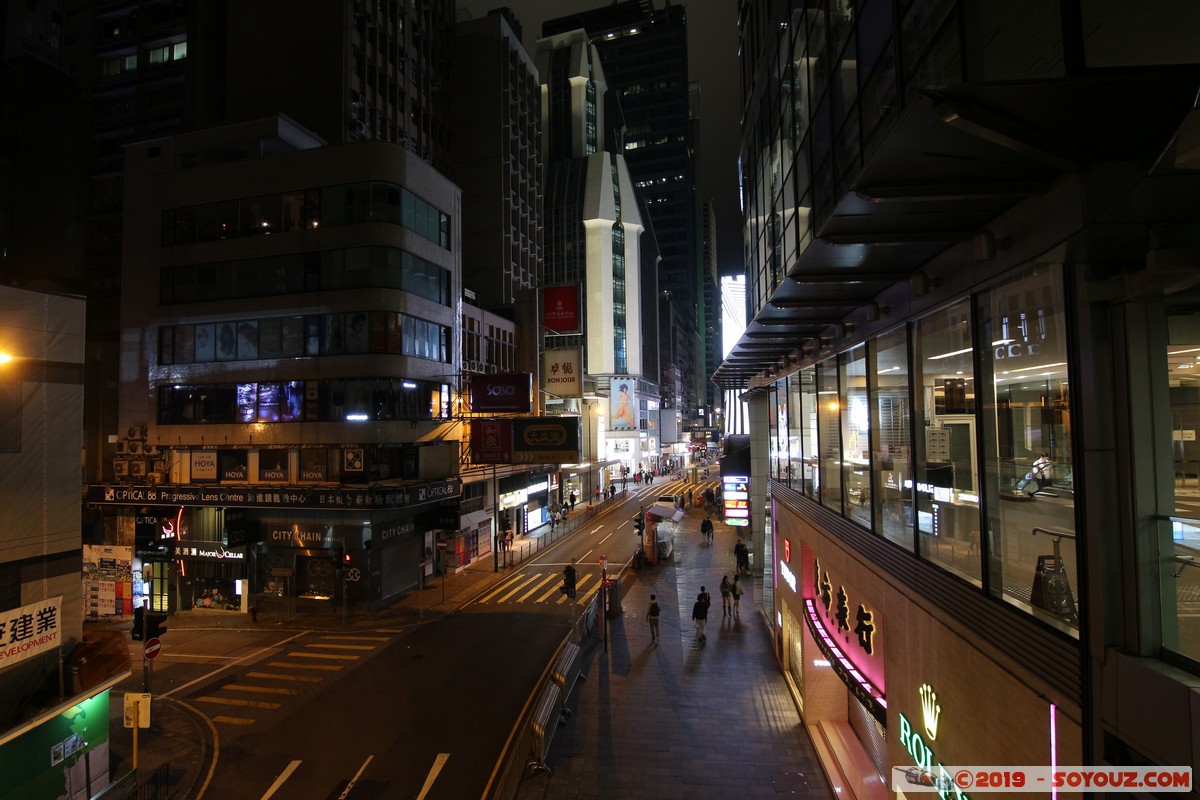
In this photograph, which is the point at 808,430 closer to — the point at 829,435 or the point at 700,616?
the point at 829,435

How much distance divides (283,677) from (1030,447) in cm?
1908

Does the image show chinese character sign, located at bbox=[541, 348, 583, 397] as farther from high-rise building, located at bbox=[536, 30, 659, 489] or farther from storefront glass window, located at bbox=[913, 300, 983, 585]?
high-rise building, located at bbox=[536, 30, 659, 489]

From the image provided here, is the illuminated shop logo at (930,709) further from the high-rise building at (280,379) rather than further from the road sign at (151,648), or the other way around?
the high-rise building at (280,379)

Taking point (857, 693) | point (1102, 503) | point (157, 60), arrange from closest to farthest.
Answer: point (1102, 503) → point (857, 693) → point (157, 60)

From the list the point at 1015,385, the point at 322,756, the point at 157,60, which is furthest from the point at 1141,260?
the point at 157,60

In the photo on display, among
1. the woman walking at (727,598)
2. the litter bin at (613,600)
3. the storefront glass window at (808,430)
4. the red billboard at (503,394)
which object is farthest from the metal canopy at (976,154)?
the red billboard at (503,394)

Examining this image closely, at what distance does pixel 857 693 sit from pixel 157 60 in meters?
53.8

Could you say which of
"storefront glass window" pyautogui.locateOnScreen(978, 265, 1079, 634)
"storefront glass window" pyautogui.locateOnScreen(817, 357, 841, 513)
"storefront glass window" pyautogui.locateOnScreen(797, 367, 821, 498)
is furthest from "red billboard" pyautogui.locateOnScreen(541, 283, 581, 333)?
"storefront glass window" pyautogui.locateOnScreen(978, 265, 1079, 634)

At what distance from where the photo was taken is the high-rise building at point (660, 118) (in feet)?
481

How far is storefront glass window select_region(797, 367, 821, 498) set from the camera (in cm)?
1343

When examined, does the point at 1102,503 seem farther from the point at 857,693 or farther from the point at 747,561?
the point at 747,561

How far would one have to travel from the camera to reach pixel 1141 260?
14.1 feet
